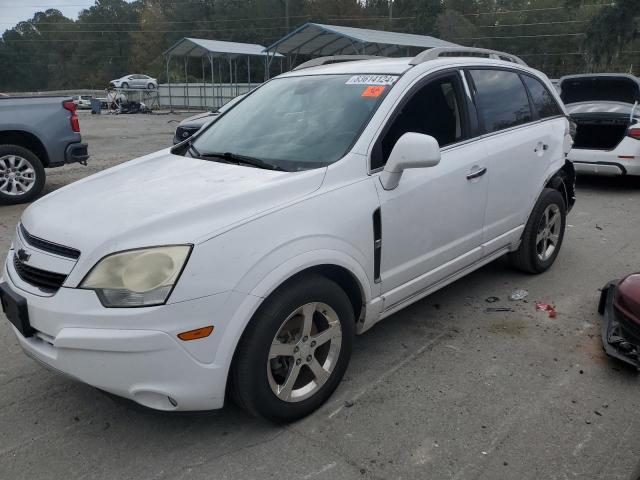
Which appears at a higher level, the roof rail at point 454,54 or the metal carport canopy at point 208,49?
the metal carport canopy at point 208,49

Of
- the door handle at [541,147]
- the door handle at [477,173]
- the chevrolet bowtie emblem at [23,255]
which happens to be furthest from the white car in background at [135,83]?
the chevrolet bowtie emblem at [23,255]

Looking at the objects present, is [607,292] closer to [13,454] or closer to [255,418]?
[255,418]

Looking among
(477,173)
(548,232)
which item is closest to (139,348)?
(477,173)

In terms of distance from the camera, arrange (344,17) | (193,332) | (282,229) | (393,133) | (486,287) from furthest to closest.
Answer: (344,17), (486,287), (393,133), (282,229), (193,332)

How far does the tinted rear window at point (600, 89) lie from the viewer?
9234 millimetres

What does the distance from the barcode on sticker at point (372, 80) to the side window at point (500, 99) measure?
32.4 inches

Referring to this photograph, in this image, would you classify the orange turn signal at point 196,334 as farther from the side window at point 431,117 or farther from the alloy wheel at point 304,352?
the side window at point 431,117

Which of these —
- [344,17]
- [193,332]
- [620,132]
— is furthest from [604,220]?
[344,17]

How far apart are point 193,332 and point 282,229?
24.3 inches

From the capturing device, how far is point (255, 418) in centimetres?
287

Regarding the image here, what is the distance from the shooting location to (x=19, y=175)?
25.6 ft

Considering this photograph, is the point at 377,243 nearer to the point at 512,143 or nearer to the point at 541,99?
the point at 512,143

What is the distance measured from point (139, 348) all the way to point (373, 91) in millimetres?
2010

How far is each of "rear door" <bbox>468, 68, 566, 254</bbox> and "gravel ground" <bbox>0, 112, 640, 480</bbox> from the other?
78cm
